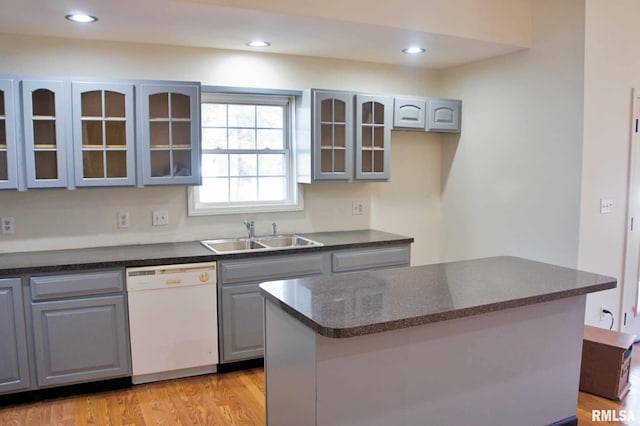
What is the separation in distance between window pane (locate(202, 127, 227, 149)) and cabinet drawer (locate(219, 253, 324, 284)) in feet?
3.46

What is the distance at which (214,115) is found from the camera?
13.0 ft

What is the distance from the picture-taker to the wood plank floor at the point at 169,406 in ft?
9.48

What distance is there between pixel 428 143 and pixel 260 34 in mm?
2079

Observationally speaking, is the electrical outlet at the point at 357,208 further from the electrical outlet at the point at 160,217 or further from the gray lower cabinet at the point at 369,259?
the electrical outlet at the point at 160,217

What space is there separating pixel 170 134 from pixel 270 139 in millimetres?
951

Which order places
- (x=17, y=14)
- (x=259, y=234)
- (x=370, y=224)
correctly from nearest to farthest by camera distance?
1. (x=17, y=14)
2. (x=259, y=234)
3. (x=370, y=224)

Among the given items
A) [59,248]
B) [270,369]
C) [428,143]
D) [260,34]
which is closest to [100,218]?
[59,248]

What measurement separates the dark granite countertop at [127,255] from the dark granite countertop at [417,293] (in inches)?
42.5

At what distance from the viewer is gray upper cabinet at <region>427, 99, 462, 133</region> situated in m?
4.37

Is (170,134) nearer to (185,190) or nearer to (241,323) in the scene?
(185,190)

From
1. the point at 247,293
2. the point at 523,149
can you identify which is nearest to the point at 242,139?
the point at 247,293

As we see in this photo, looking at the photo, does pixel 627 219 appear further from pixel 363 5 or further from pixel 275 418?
pixel 275 418

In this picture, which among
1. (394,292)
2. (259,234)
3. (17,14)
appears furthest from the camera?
(259,234)

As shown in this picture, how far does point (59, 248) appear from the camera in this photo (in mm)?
3498
